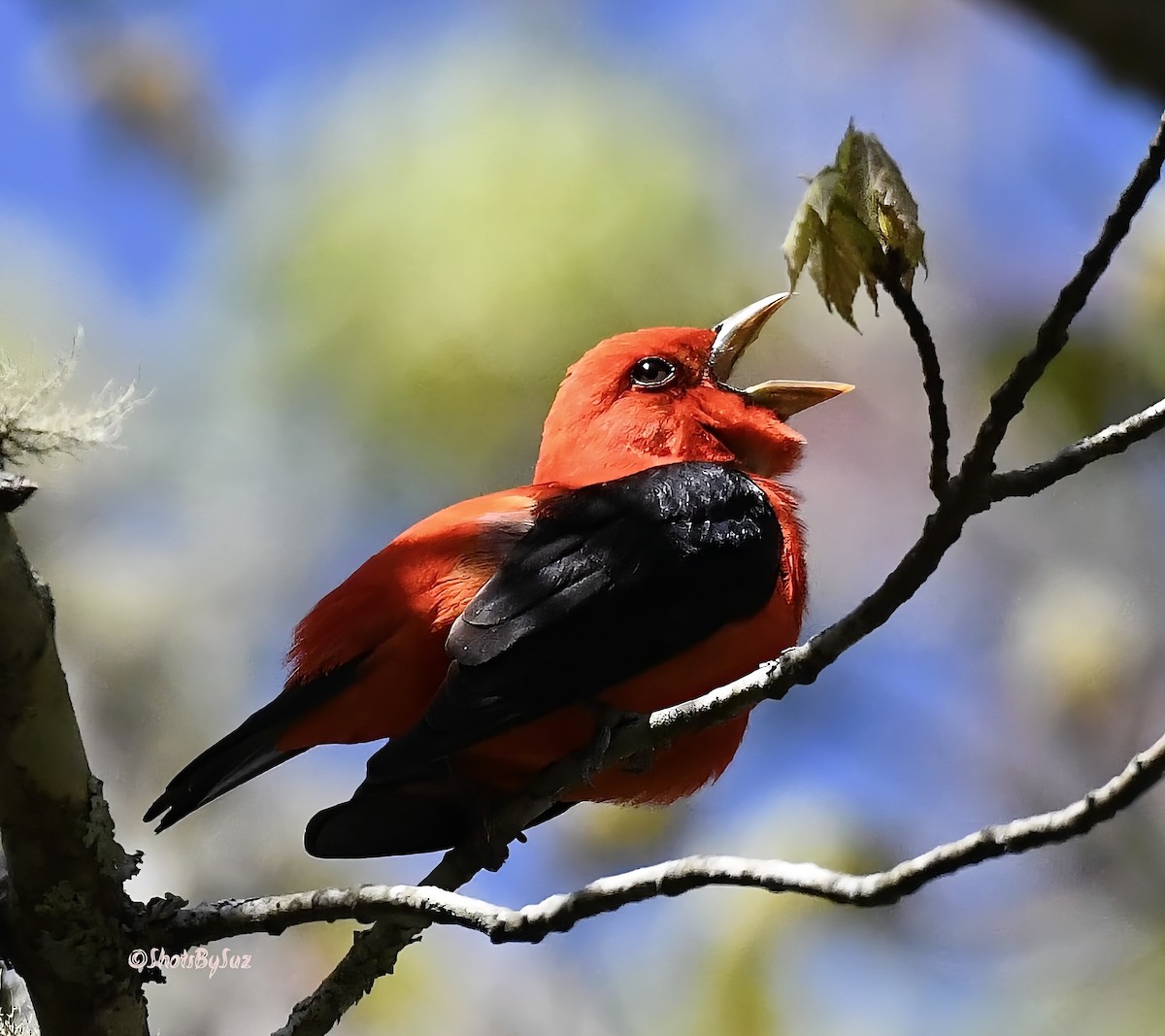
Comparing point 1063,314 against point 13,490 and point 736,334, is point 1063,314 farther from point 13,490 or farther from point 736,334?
point 736,334

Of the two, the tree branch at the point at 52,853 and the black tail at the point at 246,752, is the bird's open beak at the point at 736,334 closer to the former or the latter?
the black tail at the point at 246,752

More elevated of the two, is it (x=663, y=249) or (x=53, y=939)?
(x=663, y=249)

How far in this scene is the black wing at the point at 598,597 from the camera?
9.53ft

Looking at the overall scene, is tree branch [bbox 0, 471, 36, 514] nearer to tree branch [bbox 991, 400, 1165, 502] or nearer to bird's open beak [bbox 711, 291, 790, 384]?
tree branch [bbox 991, 400, 1165, 502]

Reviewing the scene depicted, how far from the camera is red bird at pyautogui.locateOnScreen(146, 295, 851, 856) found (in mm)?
2951

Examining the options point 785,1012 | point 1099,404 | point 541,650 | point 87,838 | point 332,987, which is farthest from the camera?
point 1099,404

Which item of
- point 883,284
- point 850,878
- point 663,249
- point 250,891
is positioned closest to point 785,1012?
point 250,891

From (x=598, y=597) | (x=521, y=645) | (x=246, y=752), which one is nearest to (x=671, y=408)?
(x=598, y=597)

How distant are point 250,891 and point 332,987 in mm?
2382

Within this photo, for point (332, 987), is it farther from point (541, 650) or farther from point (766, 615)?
point (766, 615)

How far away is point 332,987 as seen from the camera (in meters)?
2.73

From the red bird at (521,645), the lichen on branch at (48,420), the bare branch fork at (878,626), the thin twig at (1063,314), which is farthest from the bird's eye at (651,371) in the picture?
the thin twig at (1063,314)

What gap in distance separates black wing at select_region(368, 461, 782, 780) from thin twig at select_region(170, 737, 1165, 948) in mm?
407

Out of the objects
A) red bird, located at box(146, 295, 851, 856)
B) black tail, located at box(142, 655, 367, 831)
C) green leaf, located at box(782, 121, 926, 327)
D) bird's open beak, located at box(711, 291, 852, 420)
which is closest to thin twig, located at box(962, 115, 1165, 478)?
green leaf, located at box(782, 121, 926, 327)
